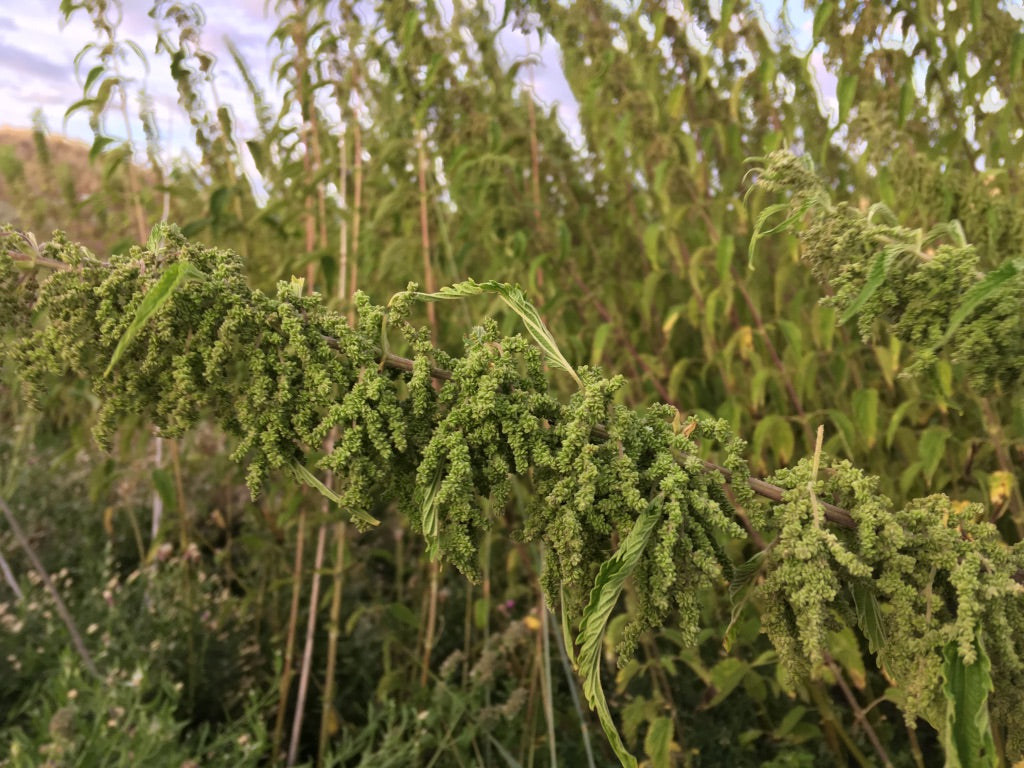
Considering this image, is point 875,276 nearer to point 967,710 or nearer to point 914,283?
point 914,283

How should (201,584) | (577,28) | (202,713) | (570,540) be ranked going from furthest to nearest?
1. (201,584)
2. (202,713)
3. (577,28)
4. (570,540)

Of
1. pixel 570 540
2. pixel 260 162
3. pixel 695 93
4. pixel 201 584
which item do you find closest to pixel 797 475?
pixel 570 540

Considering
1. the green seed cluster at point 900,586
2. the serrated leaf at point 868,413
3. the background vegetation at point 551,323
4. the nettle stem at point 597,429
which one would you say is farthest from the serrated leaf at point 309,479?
the serrated leaf at point 868,413

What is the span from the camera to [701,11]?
6.01 feet

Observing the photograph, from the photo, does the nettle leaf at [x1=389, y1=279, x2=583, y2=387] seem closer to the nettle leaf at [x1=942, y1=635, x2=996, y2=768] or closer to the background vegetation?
the nettle leaf at [x1=942, y1=635, x2=996, y2=768]

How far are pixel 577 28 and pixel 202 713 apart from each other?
88.5 inches

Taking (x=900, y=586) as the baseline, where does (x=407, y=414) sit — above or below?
above

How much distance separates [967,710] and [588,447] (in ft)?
1.27

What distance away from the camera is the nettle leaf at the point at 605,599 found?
0.58 metres

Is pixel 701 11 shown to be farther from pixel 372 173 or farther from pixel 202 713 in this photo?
pixel 202 713

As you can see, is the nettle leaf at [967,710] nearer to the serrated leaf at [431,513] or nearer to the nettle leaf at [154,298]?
the serrated leaf at [431,513]

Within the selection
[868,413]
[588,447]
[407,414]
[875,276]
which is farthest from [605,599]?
[868,413]

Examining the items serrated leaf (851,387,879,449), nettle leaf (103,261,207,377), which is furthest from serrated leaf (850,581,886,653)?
serrated leaf (851,387,879,449)

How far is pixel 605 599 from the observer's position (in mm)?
584
